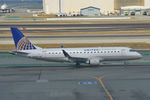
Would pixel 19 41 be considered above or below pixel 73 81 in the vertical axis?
above

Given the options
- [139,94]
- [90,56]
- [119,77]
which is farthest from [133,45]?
[139,94]

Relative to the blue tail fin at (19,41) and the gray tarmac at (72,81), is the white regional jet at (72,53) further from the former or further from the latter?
the gray tarmac at (72,81)

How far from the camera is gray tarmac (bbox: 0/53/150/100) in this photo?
3312 cm

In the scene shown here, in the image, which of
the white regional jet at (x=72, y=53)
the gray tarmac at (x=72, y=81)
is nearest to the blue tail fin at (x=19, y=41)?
the white regional jet at (x=72, y=53)

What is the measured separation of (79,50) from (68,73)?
6309 mm

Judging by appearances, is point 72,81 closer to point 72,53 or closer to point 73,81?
point 73,81

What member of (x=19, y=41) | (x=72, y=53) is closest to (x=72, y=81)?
(x=72, y=53)

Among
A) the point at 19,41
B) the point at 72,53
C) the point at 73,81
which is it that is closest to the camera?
the point at 73,81

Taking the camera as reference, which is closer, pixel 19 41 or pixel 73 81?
pixel 73 81

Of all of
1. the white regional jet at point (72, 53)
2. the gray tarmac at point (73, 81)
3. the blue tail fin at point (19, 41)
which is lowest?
the gray tarmac at point (73, 81)

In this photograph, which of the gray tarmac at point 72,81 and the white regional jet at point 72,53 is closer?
the gray tarmac at point 72,81

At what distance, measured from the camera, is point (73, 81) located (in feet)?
129

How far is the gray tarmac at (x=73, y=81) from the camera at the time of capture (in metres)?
33.1

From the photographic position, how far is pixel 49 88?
36.1 m
